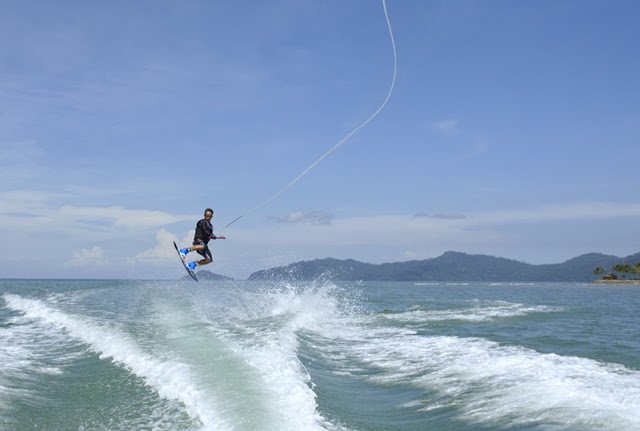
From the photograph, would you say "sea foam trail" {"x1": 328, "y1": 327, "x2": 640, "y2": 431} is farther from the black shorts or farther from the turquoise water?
the black shorts

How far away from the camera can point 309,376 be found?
37.5ft

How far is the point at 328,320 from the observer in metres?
23.8

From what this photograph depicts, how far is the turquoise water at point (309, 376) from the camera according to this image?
848cm

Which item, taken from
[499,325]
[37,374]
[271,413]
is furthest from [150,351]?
[499,325]

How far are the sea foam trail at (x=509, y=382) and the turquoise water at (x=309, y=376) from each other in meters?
0.03

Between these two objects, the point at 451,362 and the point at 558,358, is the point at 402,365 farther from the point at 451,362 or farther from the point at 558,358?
the point at 558,358

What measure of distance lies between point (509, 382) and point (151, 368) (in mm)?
6998

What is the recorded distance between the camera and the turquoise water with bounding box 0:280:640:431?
848cm

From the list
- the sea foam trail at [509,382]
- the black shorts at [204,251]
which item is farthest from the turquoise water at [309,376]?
the black shorts at [204,251]

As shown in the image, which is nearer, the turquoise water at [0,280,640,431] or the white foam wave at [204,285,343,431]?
the white foam wave at [204,285,343,431]

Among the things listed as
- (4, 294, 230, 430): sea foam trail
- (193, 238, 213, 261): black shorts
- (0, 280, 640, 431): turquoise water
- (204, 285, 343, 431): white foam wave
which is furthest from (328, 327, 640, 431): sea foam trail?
(193, 238, 213, 261): black shorts

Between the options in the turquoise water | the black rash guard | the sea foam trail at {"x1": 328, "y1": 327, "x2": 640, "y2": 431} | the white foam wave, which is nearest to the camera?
the white foam wave

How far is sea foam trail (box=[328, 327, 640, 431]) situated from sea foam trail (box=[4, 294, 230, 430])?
11.8 ft

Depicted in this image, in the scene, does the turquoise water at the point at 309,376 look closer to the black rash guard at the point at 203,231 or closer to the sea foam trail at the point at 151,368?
the sea foam trail at the point at 151,368
